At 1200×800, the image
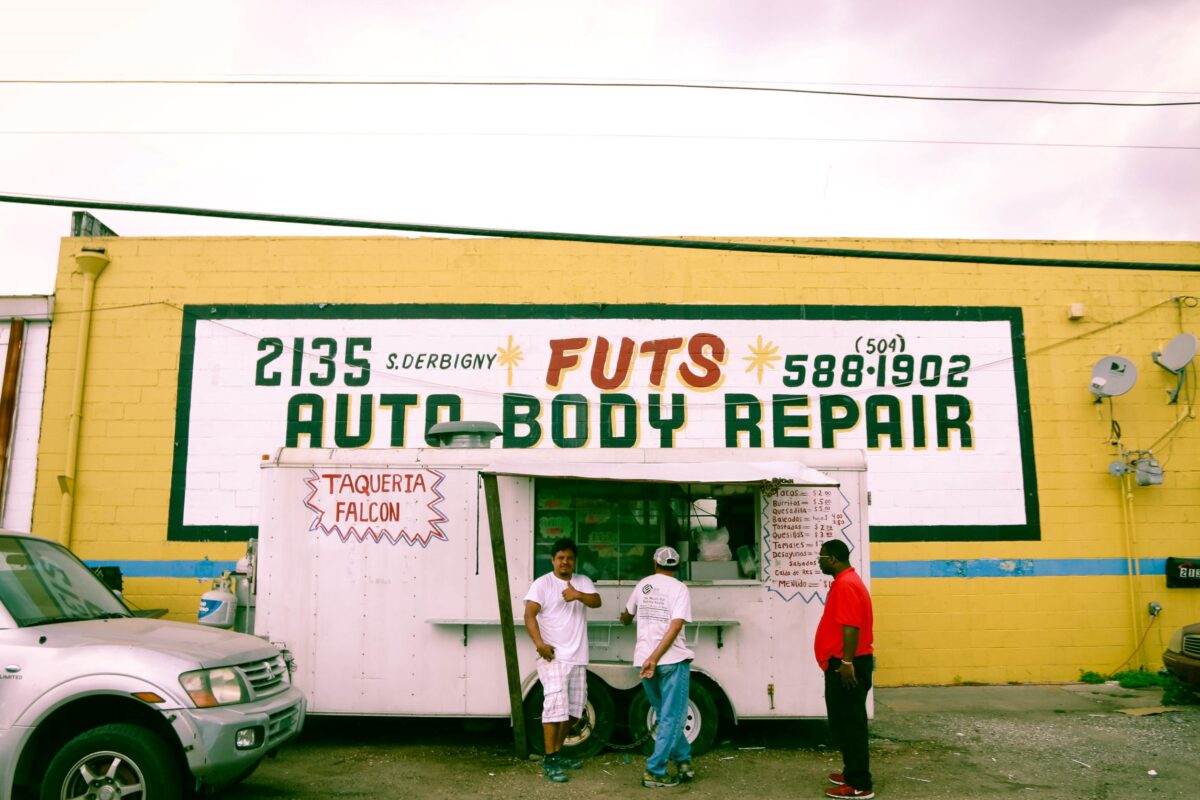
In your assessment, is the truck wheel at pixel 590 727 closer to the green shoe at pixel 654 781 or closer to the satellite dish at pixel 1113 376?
the green shoe at pixel 654 781

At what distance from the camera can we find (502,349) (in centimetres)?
1144

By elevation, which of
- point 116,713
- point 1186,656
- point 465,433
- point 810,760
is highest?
point 465,433

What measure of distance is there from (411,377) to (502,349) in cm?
118

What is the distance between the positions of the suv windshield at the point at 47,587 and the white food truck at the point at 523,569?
5.03 feet

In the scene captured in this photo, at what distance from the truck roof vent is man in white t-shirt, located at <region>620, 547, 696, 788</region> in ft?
7.31

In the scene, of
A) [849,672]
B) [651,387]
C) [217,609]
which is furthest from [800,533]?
[217,609]

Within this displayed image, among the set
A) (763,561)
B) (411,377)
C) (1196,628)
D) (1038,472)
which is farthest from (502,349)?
(1196,628)

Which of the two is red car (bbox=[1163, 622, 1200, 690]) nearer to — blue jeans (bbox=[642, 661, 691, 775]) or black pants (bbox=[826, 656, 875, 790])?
black pants (bbox=[826, 656, 875, 790])

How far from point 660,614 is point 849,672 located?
1367mm

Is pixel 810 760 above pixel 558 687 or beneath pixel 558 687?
beneath

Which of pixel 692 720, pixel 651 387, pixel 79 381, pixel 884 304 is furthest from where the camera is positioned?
pixel 884 304

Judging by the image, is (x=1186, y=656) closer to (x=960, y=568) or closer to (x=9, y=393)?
(x=960, y=568)

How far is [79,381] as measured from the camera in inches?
439

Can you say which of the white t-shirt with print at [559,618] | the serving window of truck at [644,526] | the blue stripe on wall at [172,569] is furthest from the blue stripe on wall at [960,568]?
the white t-shirt with print at [559,618]
